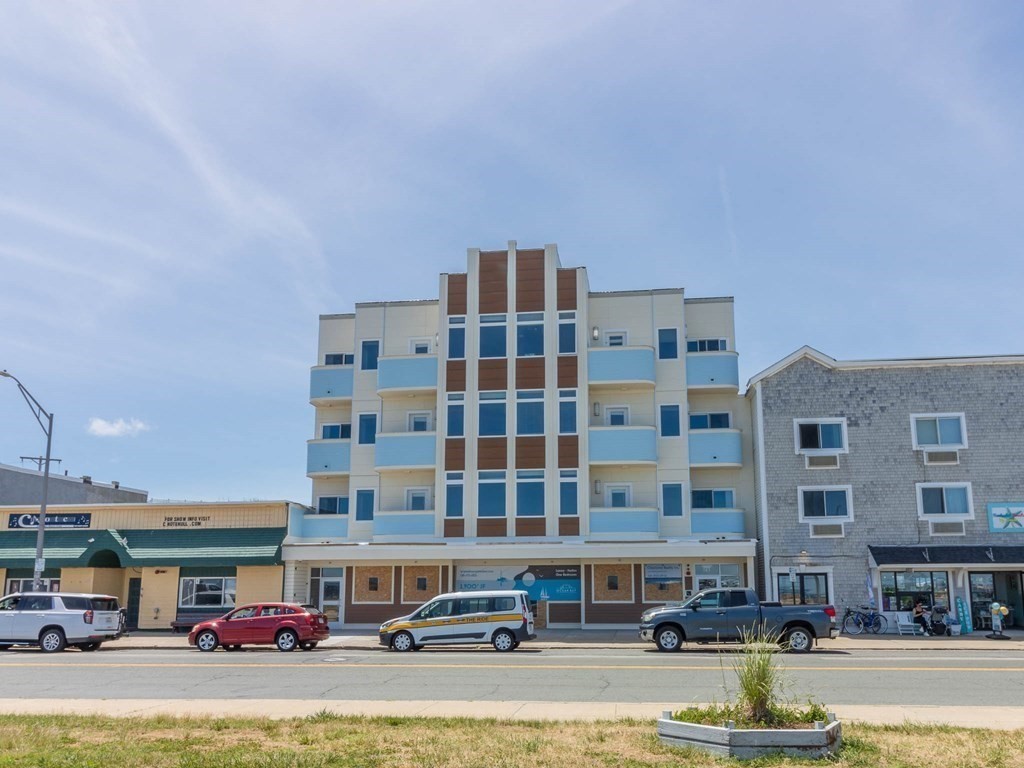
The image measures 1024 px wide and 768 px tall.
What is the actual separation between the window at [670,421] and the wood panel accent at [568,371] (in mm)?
3659

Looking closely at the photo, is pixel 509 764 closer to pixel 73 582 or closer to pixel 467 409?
pixel 467 409

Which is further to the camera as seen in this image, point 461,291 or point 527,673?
point 461,291

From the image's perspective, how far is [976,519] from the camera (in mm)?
34625

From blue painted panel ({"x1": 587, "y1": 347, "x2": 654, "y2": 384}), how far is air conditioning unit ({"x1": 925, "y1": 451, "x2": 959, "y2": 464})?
10.4 m

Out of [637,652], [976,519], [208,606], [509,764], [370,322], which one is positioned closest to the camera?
[509,764]

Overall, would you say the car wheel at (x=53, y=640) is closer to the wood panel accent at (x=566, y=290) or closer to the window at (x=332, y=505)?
the window at (x=332, y=505)

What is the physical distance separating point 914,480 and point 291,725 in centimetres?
2806

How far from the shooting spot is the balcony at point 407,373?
38750mm

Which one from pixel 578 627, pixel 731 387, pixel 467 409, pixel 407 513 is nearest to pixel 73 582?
pixel 407 513

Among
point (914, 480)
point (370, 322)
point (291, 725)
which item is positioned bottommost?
point (291, 725)

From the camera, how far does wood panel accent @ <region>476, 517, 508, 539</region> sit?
3706 cm

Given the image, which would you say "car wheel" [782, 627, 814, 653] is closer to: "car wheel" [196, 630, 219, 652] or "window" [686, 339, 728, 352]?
"window" [686, 339, 728, 352]

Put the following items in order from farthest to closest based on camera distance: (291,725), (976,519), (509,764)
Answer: (976,519) → (291,725) → (509,764)

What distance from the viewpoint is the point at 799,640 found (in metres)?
26.4
